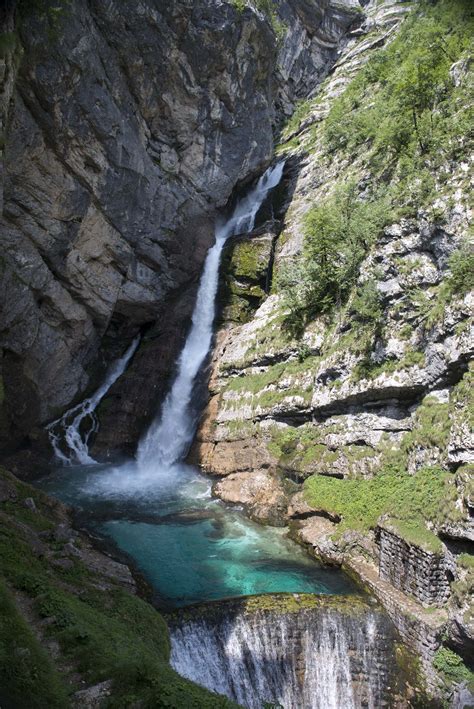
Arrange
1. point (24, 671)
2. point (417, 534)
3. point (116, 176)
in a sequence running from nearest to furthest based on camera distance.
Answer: point (24, 671)
point (417, 534)
point (116, 176)

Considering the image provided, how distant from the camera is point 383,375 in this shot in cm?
1634

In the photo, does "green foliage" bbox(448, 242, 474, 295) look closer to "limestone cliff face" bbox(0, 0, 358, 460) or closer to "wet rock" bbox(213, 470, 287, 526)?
"wet rock" bbox(213, 470, 287, 526)

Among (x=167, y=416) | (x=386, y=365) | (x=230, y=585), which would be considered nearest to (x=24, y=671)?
(x=230, y=585)

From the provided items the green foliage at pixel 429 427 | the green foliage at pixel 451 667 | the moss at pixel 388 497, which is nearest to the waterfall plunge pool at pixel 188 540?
the moss at pixel 388 497

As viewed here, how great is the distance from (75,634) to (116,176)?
23242 millimetres

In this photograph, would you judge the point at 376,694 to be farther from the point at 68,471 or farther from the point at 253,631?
the point at 68,471

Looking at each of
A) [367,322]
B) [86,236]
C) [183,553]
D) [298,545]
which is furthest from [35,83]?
[298,545]

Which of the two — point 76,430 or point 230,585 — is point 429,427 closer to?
point 230,585

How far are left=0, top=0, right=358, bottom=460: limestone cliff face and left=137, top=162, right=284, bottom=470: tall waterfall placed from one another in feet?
2.73

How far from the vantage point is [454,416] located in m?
13.2

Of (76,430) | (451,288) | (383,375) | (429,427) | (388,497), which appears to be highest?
(451,288)

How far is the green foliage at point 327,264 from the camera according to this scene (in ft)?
67.9

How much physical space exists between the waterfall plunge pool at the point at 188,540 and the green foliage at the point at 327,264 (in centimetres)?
962

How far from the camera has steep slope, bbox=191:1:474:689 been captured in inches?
487
